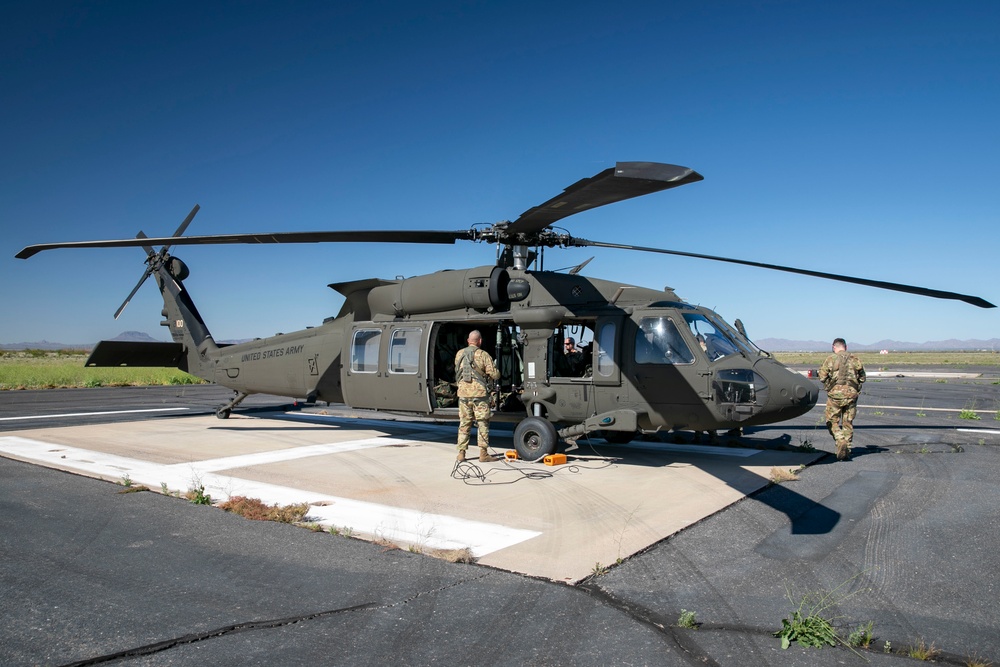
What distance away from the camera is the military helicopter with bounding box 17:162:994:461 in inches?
330

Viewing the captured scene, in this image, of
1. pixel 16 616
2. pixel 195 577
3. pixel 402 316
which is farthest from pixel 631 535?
pixel 402 316

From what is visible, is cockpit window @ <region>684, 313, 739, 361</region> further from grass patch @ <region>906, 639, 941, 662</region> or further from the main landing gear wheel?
grass patch @ <region>906, 639, 941, 662</region>

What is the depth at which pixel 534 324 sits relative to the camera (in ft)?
31.7

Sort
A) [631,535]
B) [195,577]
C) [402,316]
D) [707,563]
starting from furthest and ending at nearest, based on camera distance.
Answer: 1. [402,316]
2. [631,535]
3. [707,563]
4. [195,577]

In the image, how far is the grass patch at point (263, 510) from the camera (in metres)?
6.02

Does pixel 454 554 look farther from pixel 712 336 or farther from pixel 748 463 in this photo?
pixel 748 463

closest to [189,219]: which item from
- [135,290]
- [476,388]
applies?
[135,290]

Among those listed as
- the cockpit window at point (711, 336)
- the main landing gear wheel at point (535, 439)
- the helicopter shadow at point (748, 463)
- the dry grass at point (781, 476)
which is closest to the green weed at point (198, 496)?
the main landing gear wheel at point (535, 439)

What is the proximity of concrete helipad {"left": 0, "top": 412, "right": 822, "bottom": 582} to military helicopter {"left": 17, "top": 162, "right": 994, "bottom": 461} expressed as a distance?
79 cm

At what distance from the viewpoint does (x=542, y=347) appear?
980 cm

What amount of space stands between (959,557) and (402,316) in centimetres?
849

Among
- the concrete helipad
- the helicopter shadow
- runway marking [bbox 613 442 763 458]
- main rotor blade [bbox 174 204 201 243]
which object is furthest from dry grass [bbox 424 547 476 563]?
main rotor blade [bbox 174 204 201 243]

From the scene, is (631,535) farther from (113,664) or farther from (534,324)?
(534,324)

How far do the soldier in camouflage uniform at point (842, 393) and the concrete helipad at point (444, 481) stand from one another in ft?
1.74
